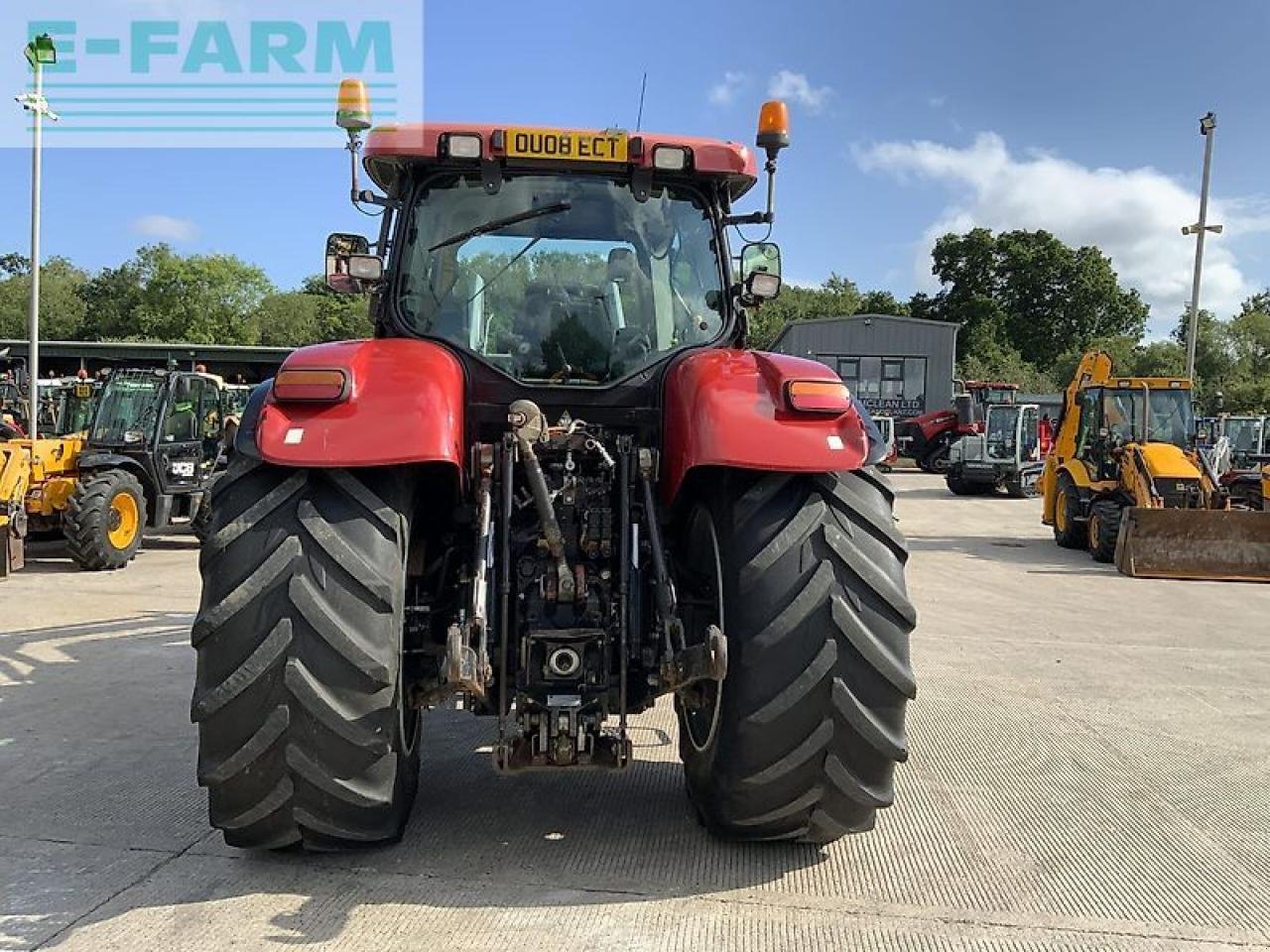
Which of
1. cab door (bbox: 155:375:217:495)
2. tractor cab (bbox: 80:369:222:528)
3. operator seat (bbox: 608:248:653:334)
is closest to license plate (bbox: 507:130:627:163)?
operator seat (bbox: 608:248:653:334)

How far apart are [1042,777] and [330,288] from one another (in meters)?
3.59

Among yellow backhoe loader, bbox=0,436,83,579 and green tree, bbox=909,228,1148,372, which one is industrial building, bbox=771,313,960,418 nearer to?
green tree, bbox=909,228,1148,372

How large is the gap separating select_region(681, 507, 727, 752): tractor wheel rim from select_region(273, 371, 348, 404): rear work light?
4.09ft

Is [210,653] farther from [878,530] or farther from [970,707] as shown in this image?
[970,707]

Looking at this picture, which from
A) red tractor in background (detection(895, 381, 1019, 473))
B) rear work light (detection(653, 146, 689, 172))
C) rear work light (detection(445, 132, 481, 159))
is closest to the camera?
rear work light (detection(445, 132, 481, 159))

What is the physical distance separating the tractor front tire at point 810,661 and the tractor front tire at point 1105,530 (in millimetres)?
10221

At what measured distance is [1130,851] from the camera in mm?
3578

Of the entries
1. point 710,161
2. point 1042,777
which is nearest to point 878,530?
point 710,161

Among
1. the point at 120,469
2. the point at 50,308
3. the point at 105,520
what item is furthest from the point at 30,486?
the point at 50,308

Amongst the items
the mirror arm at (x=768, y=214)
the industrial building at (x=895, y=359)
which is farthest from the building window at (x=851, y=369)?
the mirror arm at (x=768, y=214)

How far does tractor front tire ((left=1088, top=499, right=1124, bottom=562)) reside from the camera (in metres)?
12.4

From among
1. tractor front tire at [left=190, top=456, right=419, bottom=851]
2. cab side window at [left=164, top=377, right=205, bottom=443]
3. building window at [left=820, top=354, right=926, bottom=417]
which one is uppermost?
building window at [left=820, top=354, right=926, bottom=417]

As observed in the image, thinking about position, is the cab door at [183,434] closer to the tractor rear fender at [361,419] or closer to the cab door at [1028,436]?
the tractor rear fender at [361,419]

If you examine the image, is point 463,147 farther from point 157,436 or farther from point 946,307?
point 946,307
